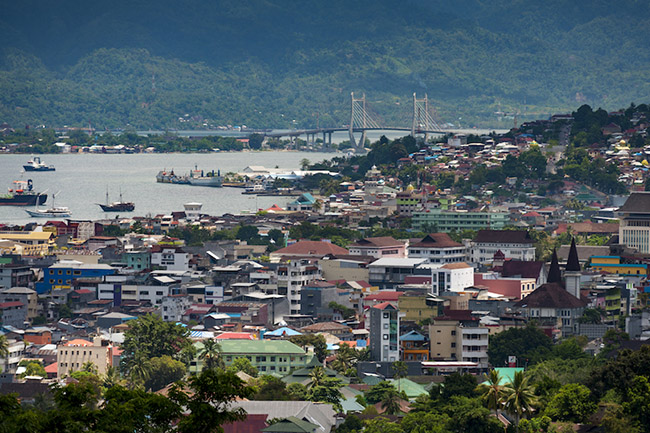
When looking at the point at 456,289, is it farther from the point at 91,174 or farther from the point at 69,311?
the point at 91,174

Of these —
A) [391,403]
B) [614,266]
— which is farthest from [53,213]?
[391,403]

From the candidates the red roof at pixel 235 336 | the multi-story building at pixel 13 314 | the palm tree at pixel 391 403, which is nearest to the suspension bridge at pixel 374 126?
the multi-story building at pixel 13 314

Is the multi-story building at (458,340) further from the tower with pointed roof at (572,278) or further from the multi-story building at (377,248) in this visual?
the multi-story building at (377,248)

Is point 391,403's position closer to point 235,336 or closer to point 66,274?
point 235,336

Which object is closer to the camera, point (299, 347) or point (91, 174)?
point (299, 347)

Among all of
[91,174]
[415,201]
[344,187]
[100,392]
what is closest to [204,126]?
[91,174]

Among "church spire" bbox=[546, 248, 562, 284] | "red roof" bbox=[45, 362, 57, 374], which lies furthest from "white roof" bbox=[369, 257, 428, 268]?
"red roof" bbox=[45, 362, 57, 374]
